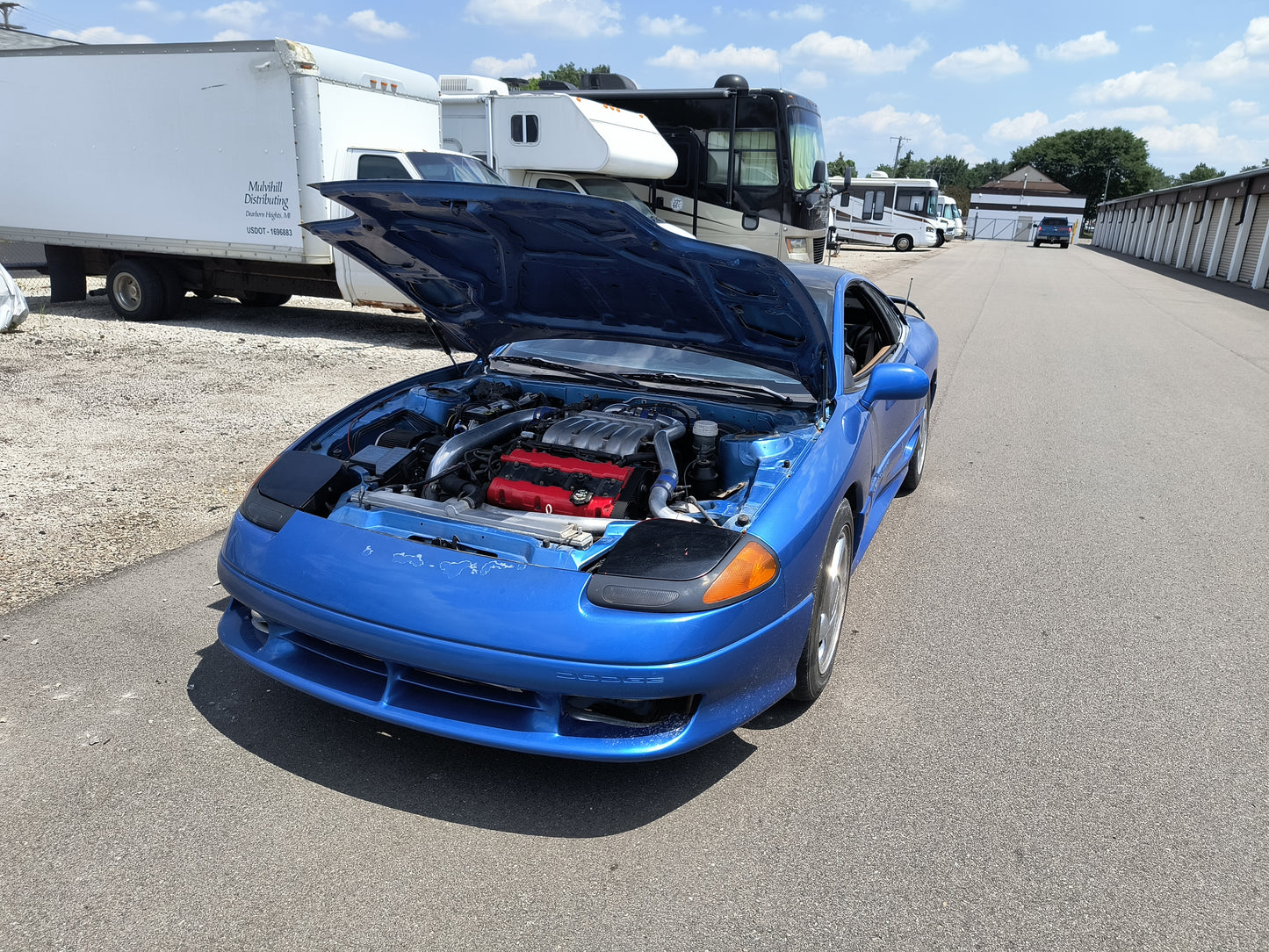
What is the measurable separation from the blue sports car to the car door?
4 centimetres

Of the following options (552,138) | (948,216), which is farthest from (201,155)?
(948,216)

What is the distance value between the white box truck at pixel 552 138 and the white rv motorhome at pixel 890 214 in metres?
26.5

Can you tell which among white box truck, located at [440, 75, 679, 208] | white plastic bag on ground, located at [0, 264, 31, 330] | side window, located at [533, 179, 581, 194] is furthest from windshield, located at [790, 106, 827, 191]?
white plastic bag on ground, located at [0, 264, 31, 330]

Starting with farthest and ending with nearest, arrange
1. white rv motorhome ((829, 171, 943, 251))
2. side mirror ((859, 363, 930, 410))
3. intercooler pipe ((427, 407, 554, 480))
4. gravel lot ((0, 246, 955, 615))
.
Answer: white rv motorhome ((829, 171, 943, 251)) → gravel lot ((0, 246, 955, 615)) → side mirror ((859, 363, 930, 410)) → intercooler pipe ((427, 407, 554, 480))

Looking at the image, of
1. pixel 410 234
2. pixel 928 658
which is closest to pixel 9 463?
pixel 410 234

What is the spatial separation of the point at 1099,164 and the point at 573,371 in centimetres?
10993

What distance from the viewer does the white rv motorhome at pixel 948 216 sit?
42659 mm

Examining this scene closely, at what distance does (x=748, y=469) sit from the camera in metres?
3.19

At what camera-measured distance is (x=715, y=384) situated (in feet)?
11.8

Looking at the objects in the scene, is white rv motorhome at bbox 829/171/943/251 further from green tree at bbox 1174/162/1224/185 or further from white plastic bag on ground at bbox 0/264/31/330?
green tree at bbox 1174/162/1224/185

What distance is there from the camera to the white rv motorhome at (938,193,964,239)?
42.7 meters

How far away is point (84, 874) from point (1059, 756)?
113 inches

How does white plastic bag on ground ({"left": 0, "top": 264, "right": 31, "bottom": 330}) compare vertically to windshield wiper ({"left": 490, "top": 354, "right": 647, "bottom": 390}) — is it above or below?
below

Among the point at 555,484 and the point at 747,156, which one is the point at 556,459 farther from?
the point at 747,156
